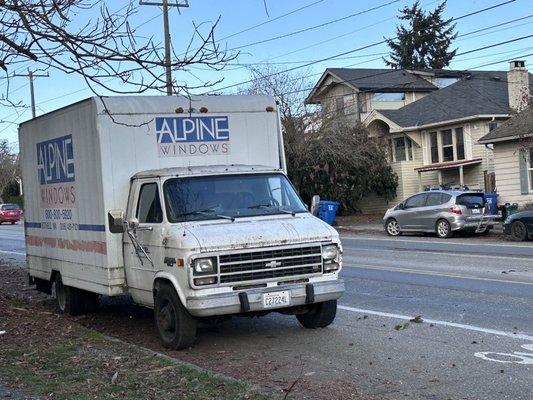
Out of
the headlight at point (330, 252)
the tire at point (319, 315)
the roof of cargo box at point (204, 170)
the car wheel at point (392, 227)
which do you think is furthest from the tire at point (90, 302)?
the car wheel at point (392, 227)

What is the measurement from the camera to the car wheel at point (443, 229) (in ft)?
78.4

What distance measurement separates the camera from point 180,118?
30.6ft

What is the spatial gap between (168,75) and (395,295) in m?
5.23

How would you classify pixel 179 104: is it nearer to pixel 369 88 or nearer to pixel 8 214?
pixel 369 88

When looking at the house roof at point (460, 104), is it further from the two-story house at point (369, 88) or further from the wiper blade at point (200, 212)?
the wiper blade at point (200, 212)

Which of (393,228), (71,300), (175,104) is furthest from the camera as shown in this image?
(393,228)

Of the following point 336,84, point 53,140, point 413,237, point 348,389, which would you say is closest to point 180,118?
point 53,140

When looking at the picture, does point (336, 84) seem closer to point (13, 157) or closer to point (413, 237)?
point (413, 237)

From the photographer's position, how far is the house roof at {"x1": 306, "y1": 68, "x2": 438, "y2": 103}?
44375 mm

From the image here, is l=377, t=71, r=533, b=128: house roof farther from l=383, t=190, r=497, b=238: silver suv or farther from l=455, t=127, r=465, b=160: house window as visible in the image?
l=383, t=190, r=497, b=238: silver suv

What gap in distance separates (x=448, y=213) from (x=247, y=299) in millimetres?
17200

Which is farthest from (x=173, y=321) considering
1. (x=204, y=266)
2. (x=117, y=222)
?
(x=117, y=222)

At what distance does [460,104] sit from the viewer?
37.2m

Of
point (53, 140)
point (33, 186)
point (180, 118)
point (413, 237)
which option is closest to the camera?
point (180, 118)
